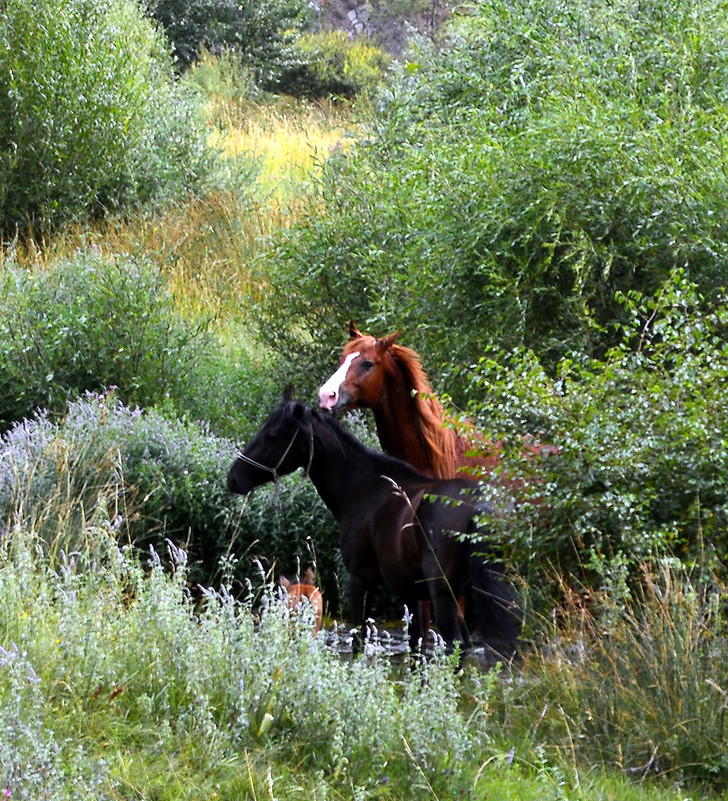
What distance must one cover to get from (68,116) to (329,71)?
18.0 m

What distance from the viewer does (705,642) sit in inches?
202

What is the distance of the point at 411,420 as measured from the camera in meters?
8.05

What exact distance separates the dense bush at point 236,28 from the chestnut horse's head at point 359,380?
25.1 m

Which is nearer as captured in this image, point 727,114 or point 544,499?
point 544,499

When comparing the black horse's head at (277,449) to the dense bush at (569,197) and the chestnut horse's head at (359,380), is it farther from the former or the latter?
the dense bush at (569,197)

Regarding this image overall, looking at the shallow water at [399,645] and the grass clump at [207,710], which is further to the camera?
the shallow water at [399,645]

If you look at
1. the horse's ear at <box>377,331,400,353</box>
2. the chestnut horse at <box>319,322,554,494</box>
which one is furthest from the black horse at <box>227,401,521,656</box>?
the horse's ear at <box>377,331,400,353</box>

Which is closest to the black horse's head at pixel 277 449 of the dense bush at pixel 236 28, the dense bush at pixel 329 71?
the dense bush at pixel 236 28

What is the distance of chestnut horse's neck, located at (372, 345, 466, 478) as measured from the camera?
7.96 meters

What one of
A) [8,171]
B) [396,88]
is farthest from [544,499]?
[8,171]

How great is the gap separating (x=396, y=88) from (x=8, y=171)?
637 cm

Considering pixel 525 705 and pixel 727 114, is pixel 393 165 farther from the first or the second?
pixel 525 705

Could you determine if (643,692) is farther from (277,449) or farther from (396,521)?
(277,449)

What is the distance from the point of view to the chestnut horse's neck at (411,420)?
7961 mm
